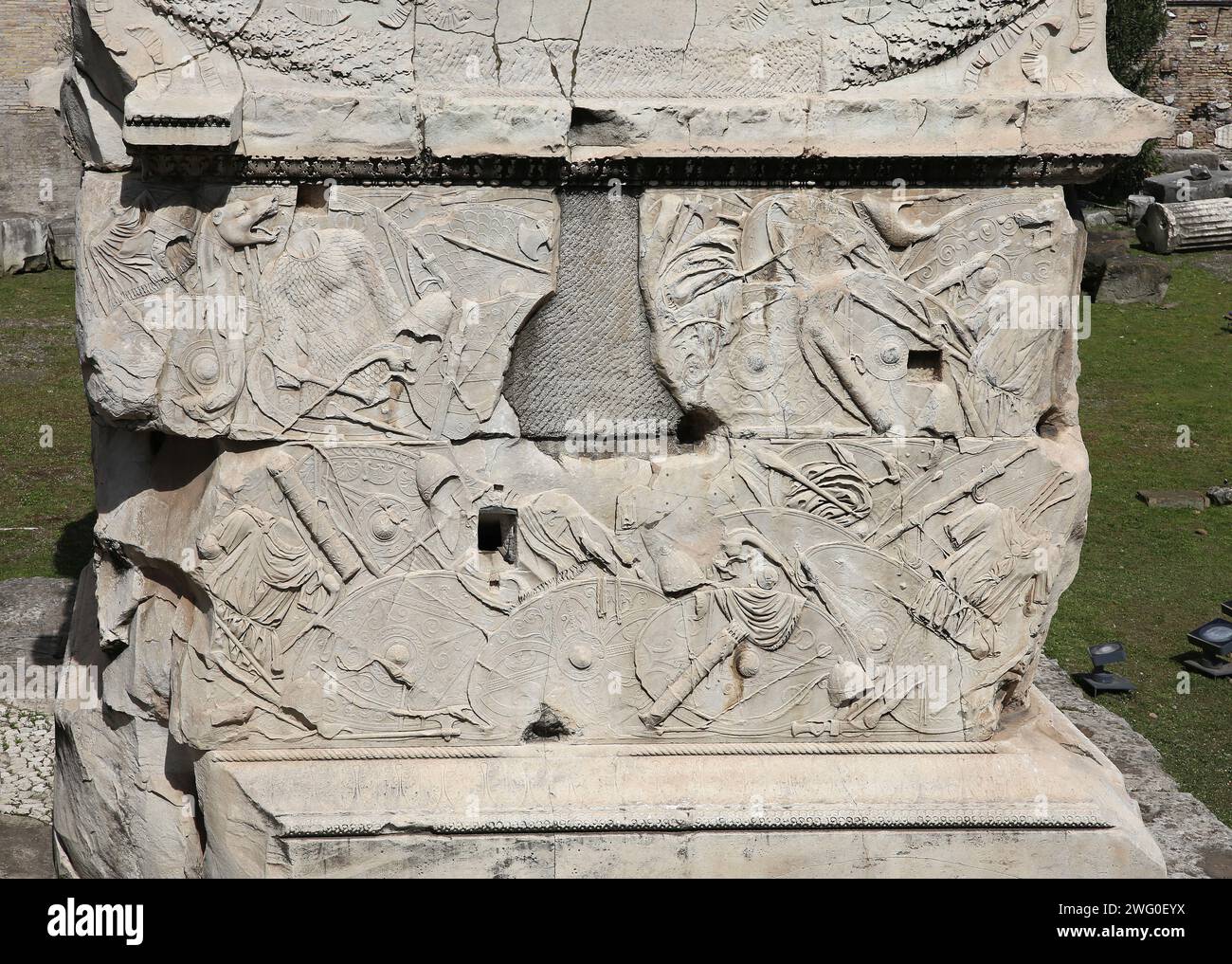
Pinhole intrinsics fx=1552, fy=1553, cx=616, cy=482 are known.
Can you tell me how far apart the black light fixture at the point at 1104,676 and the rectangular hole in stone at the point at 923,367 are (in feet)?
7.90

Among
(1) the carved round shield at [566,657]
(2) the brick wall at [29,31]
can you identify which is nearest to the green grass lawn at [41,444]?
(1) the carved round shield at [566,657]

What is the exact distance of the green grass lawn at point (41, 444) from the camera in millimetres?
8227

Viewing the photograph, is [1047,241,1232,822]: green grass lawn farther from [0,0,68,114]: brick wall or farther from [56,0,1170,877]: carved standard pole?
[0,0,68,114]: brick wall

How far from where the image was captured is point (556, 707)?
5.25 meters

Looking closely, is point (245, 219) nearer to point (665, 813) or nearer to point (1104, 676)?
point (665, 813)

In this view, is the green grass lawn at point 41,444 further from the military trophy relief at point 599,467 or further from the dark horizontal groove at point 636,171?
→ the dark horizontal groove at point 636,171

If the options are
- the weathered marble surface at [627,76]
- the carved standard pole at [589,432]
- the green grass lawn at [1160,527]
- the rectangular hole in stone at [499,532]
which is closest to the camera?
the weathered marble surface at [627,76]

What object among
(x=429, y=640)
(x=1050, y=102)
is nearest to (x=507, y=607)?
(x=429, y=640)

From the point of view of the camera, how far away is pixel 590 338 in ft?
16.9

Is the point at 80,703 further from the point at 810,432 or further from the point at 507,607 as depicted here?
the point at 810,432

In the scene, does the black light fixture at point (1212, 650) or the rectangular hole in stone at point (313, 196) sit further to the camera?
the black light fixture at point (1212, 650)

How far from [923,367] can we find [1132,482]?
15.6ft

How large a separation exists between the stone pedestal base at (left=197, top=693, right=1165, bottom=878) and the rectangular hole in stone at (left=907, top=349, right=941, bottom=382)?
127 cm

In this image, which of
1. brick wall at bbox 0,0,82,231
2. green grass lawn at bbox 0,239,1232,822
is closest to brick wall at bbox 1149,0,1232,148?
green grass lawn at bbox 0,239,1232,822
